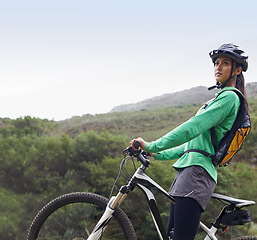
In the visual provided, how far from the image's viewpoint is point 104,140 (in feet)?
36.7

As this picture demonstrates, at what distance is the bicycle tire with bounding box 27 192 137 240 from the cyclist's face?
1018 mm

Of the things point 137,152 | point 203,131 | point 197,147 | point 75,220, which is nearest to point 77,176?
point 75,220

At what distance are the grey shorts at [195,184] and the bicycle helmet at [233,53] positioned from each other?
0.67 meters

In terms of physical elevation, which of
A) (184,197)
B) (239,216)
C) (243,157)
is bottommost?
(243,157)

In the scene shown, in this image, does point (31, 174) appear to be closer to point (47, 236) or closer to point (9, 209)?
point (9, 209)

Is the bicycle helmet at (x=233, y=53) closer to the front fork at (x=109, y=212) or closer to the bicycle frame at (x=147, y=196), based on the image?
the bicycle frame at (x=147, y=196)

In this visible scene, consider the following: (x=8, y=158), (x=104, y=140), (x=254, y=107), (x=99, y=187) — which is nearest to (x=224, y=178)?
(x=99, y=187)

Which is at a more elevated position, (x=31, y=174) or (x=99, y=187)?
(x=31, y=174)

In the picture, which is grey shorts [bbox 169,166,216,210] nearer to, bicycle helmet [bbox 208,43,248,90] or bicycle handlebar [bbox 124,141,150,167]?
bicycle handlebar [bbox 124,141,150,167]

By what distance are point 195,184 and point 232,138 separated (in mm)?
326

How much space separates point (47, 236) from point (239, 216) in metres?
1.43


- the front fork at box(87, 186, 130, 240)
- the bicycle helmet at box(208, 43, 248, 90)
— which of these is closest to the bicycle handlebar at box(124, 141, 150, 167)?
the front fork at box(87, 186, 130, 240)

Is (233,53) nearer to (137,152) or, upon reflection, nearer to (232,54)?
(232,54)

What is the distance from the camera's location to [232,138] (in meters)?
1.55
